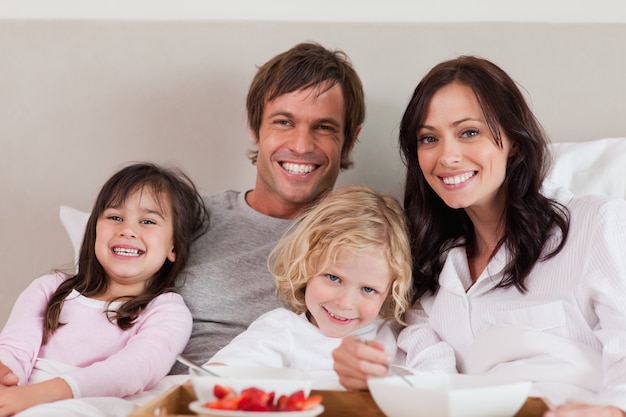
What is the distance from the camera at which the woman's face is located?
1.62 metres

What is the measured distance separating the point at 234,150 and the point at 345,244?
31.7 inches

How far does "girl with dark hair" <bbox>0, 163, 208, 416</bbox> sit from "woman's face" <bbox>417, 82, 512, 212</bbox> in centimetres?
67

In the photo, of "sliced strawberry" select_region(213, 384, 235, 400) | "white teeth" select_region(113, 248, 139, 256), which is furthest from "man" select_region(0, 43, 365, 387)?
"sliced strawberry" select_region(213, 384, 235, 400)

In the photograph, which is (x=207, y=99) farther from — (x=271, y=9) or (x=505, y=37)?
(x=505, y=37)

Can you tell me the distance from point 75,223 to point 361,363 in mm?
1199

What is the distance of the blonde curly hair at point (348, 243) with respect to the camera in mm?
1645

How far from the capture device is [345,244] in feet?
5.35

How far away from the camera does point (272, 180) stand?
205cm

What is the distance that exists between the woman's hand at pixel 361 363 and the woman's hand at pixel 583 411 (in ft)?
0.87

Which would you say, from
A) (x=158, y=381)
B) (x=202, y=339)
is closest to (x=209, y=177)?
(x=202, y=339)

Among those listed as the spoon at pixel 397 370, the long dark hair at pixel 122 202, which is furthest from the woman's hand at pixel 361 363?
the long dark hair at pixel 122 202

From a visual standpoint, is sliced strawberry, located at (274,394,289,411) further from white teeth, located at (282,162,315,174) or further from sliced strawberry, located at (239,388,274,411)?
white teeth, located at (282,162,315,174)

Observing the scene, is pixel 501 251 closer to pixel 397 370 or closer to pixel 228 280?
pixel 397 370

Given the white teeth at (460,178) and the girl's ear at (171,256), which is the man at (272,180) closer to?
the girl's ear at (171,256)
